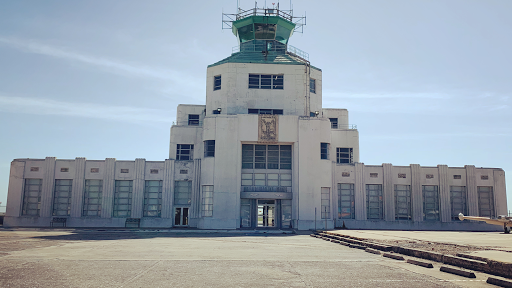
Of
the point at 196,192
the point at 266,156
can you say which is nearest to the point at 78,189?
the point at 196,192

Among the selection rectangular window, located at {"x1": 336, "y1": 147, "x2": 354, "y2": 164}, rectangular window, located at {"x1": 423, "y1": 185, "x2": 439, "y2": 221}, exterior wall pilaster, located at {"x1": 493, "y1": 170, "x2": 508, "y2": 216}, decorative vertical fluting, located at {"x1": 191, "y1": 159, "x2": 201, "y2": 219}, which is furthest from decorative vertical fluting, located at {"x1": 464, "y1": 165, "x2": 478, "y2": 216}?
decorative vertical fluting, located at {"x1": 191, "y1": 159, "x2": 201, "y2": 219}

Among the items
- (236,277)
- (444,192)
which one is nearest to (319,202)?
(444,192)

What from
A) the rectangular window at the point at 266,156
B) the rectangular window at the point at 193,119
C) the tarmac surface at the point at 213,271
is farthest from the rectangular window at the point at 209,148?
the tarmac surface at the point at 213,271

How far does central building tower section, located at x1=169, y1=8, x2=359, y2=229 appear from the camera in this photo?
38.7 metres

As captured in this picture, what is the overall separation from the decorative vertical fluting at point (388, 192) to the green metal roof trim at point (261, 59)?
43.6 ft

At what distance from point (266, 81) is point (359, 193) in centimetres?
1522

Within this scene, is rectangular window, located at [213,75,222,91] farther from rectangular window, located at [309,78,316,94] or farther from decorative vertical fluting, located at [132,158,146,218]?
decorative vertical fluting, located at [132,158,146,218]

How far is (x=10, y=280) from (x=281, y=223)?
30.7 meters

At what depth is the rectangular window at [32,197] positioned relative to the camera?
137 ft

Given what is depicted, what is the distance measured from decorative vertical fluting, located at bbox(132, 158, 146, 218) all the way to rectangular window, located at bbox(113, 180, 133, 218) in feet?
2.11

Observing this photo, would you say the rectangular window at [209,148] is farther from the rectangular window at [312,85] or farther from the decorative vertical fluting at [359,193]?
the decorative vertical fluting at [359,193]

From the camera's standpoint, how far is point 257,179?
132 feet

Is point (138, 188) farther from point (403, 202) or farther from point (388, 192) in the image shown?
point (403, 202)

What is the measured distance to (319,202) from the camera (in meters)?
38.9
